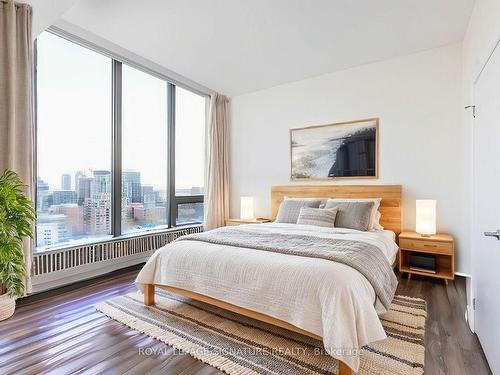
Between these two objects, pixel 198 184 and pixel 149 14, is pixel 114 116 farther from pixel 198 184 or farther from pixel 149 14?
pixel 198 184

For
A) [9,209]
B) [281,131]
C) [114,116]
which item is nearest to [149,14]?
[114,116]

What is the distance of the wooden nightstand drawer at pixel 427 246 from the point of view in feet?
9.46

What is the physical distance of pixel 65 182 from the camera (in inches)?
120

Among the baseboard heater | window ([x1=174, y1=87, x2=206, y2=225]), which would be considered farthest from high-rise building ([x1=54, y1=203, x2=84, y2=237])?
window ([x1=174, y1=87, x2=206, y2=225])

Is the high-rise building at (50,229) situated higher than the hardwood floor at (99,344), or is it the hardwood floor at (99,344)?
the high-rise building at (50,229)

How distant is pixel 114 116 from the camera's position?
351 cm

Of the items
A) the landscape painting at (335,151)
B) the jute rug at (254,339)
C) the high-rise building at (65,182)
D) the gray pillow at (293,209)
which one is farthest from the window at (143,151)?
the landscape painting at (335,151)

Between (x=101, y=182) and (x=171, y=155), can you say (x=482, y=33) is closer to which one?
(x=171, y=155)

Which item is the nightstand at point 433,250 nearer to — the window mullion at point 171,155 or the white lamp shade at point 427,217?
the white lamp shade at point 427,217

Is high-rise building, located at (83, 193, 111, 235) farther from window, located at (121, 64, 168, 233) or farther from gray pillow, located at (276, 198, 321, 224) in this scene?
gray pillow, located at (276, 198, 321, 224)

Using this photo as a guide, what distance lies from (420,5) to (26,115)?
3.74 metres

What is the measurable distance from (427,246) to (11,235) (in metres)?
3.91

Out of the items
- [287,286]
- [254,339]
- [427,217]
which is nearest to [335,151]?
[427,217]

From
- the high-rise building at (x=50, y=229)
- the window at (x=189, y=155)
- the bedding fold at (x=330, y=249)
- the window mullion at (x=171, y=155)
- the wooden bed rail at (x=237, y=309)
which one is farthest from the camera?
the window at (x=189, y=155)
